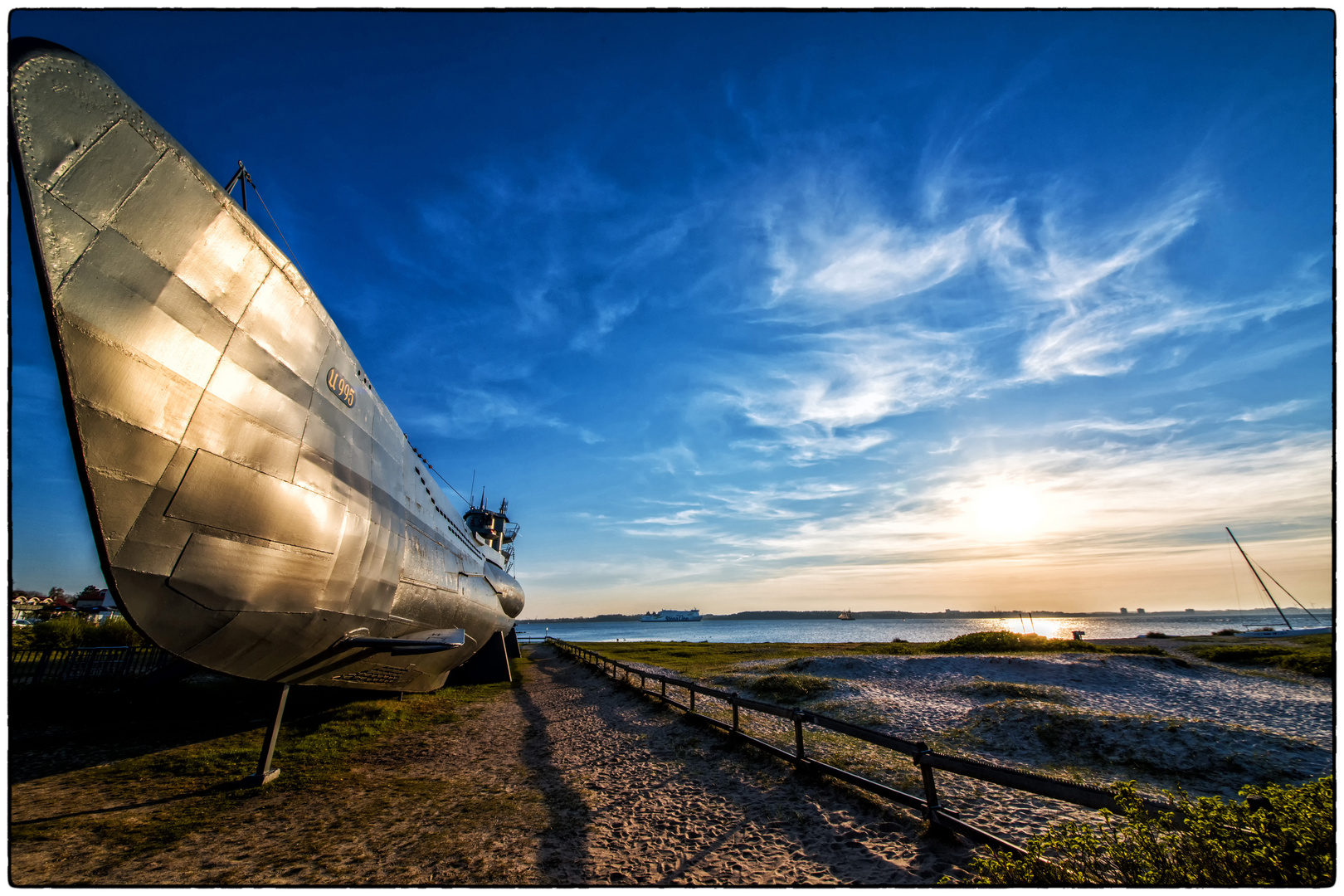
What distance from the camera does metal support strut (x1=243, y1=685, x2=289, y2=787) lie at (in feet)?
25.2

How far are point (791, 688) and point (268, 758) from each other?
15520mm

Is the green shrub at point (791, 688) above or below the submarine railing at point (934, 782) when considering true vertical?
below

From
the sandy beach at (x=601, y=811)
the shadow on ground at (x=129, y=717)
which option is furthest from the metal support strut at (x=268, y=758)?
the sandy beach at (x=601, y=811)

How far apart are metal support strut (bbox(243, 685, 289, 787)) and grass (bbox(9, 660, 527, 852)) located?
5.1 inches

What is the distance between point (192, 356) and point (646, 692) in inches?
605

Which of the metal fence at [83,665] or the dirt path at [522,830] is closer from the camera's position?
the dirt path at [522,830]

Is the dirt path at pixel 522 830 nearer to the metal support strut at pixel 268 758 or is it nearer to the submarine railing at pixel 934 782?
the submarine railing at pixel 934 782

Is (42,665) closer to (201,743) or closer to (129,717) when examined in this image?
(129,717)

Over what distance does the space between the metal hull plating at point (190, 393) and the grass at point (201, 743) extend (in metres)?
1.76

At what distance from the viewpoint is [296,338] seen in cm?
677

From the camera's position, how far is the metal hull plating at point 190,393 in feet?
13.1

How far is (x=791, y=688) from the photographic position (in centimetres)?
1820

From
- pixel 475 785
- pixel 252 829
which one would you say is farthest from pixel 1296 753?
pixel 252 829

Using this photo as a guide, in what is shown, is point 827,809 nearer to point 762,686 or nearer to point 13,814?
point 13,814
